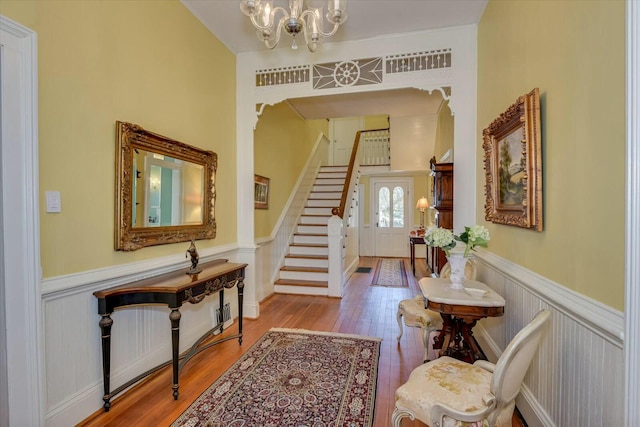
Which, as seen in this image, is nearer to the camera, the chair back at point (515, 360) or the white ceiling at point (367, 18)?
the chair back at point (515, 360)

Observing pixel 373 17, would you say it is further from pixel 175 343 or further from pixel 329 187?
pixel 329 187

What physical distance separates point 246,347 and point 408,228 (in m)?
6.55

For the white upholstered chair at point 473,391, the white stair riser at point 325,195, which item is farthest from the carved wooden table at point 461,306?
the white stair riser at point 325,195

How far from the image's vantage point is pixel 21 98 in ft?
5.10

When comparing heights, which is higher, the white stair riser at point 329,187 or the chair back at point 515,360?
the white stair riser at point 329,187

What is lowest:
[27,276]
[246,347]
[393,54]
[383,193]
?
[246,347]

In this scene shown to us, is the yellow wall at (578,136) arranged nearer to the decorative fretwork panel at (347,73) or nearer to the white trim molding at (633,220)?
the white trim molding at (633,220)

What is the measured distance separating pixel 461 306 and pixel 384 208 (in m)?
6.87

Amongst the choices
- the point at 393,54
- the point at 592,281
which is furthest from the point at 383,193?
the point at 592,281

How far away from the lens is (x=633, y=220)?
99 centimetres

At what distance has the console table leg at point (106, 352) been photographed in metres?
1.94

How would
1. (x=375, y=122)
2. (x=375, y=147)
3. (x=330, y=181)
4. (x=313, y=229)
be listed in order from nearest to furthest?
(x=313, y=229) → (x=330, y=181) → (x=375, y=147) → (x=375, y=122)

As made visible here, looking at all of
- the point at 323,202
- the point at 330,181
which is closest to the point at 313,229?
the point at 323,202

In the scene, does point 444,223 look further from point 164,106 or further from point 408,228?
point 408,228
